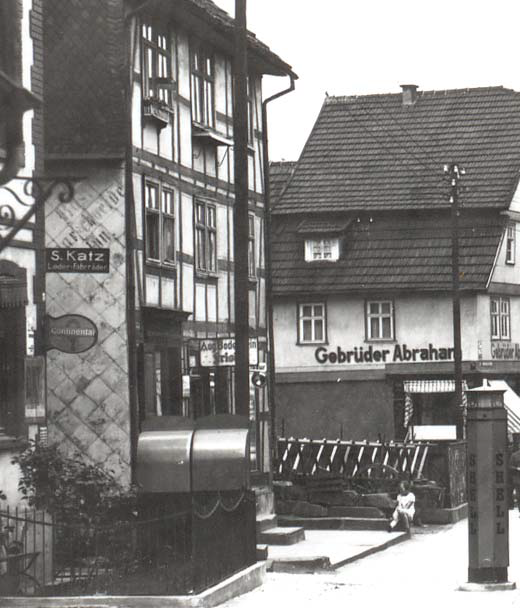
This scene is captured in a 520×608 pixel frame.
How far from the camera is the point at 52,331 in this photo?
19906 millimetres

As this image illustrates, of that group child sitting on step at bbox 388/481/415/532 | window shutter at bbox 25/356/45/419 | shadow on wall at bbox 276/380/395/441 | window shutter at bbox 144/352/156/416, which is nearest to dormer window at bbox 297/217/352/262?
shadow on wall at bbox 276/380/395/441

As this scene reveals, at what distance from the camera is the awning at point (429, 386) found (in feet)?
172

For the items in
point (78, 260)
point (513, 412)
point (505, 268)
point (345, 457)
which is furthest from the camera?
point (505, 268)

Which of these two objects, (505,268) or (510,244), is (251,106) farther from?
(510,244)

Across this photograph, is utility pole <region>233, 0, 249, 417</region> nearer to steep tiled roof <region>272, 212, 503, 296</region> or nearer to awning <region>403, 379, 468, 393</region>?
steep tiled roof <region>272, 212, 503, 296</region>

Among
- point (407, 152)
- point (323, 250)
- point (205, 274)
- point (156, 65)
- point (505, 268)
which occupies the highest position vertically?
point (407, 152)

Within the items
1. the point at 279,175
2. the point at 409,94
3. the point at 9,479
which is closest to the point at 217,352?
the point at 9,479

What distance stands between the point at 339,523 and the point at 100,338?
7.44 meters

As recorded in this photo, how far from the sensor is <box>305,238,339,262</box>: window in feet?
178

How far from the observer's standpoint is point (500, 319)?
176ft

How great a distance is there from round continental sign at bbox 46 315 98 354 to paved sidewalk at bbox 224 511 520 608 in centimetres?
341

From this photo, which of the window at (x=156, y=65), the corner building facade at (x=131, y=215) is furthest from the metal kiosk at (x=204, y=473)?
the window at (x=156, y=65)

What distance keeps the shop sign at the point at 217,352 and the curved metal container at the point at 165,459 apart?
562 cm

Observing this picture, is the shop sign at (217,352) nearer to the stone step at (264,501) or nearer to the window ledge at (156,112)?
the stone step at (264,501)
